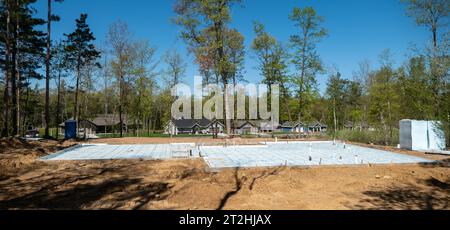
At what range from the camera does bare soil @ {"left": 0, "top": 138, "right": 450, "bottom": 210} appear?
5848 millimetres

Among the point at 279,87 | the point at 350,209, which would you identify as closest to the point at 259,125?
the point at 279,87

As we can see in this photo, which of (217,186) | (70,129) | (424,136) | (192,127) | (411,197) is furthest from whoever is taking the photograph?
(192,127)

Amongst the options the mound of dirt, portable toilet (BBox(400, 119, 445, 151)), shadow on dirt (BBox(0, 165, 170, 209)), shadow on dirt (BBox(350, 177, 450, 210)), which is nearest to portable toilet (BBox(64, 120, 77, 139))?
the mound of dirt

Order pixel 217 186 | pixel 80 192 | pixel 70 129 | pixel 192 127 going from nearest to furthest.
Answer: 1. pixel 80 192
2. pixel 217 186
3. pixel 70 129
4. pixel 192 127

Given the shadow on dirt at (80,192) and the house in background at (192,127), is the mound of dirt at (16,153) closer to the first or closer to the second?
the shadow on dirt at (80,192)

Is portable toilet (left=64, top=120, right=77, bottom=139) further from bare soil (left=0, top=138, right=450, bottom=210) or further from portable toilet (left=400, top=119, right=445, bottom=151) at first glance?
portable toilet (left=400, top=119, right=445, bottom=151)

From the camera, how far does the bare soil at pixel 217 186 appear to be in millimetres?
5848

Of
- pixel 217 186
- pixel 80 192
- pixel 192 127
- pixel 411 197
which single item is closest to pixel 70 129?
pixel 80 192

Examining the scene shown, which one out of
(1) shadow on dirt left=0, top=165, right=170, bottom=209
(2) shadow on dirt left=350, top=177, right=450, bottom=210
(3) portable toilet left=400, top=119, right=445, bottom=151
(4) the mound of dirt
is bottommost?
(1) shadow on dirt left=0, top=165, right=170, bottom=209

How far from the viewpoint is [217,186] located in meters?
7.17

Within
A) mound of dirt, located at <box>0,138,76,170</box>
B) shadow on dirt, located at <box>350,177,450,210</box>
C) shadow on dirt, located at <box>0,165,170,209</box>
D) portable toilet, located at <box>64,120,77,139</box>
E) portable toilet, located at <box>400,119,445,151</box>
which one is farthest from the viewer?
portable toilet, located at <box>64,120,77,139</box>

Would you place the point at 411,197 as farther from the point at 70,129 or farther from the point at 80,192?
the point at 70,129
